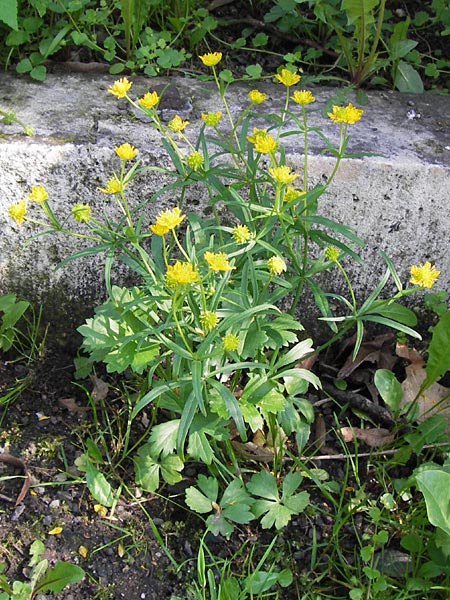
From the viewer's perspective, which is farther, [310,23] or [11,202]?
[310,23]

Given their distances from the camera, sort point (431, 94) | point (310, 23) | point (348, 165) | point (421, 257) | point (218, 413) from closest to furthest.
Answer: point (218, 413), point (348, 165), point (421, 257), point (431, 94), point (310, 23)

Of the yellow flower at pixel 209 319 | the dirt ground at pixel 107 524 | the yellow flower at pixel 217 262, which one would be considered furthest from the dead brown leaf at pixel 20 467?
the yellow flower at pixel 217 262

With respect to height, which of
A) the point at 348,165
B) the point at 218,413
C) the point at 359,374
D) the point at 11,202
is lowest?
the point at 359,374

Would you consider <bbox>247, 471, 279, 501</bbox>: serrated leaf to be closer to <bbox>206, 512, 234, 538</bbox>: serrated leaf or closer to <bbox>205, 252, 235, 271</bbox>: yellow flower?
Result: <bbox>206, 512, 234, 538</bbox>: serrated leaf

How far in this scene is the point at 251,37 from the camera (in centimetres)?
273

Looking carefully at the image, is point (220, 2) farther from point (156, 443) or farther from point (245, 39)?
point (156, 443)

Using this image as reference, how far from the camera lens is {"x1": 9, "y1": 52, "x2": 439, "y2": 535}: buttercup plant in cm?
166

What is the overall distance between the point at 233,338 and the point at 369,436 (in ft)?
2.54

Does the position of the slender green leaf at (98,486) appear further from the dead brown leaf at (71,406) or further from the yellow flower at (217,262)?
the yellow flower at (217,262)

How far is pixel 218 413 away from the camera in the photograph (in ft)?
5.70

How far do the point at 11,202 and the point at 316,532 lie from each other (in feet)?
4.11

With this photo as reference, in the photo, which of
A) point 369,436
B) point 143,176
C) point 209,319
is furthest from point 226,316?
point 369,436

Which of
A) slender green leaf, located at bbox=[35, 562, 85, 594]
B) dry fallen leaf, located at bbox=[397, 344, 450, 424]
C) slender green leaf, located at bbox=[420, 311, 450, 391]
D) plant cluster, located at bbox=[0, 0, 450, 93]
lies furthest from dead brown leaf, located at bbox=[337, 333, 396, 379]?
slender green leaf, located at bbox=[35, 562, 85, 594]

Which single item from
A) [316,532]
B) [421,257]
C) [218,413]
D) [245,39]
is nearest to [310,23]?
[245,39]
